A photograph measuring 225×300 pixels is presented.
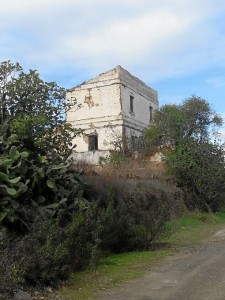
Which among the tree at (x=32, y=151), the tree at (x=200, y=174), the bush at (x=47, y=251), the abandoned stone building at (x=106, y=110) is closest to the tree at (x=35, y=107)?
the tree at (x=32, y=151)

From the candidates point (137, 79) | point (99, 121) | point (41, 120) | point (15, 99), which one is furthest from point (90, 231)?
point (137, 79)

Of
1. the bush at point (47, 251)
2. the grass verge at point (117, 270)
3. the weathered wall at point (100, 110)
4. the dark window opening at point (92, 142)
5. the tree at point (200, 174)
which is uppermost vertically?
the weathered wall at point (100, 110)

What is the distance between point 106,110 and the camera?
40.7 metres

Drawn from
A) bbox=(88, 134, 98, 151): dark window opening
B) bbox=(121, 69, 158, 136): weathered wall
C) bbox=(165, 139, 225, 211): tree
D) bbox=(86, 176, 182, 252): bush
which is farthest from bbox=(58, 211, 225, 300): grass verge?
bbox=(121, 69, 158, 136): weathered wall

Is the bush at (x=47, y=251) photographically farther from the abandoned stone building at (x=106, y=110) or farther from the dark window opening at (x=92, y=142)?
the dark window opening at (x=92, y=142)

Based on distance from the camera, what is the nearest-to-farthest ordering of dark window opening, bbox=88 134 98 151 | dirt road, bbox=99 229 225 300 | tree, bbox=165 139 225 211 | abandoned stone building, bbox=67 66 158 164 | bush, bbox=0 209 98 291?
dirt road, bbox=99 229 225 300, bush, bbox=0 209 98 291, tree, bbox=165 139 225 211, abandoned stone building, bbox=67 66 158 164, dark window opening, bbox=88 134 98 151

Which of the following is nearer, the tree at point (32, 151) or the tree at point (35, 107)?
the tree at point (32, 151)

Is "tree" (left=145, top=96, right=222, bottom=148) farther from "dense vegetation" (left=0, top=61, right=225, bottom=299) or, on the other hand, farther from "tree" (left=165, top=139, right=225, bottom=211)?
"dense vegetation" (left=0, top=61, right=225, bottom=299)

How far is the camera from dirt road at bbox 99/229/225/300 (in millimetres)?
8250

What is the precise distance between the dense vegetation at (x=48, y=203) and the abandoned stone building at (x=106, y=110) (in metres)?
19.1

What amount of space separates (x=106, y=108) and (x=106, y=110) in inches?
7.2

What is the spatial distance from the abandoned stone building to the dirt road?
26.8m

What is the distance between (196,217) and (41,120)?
15.2 meters

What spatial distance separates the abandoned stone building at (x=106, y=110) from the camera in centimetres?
4006
